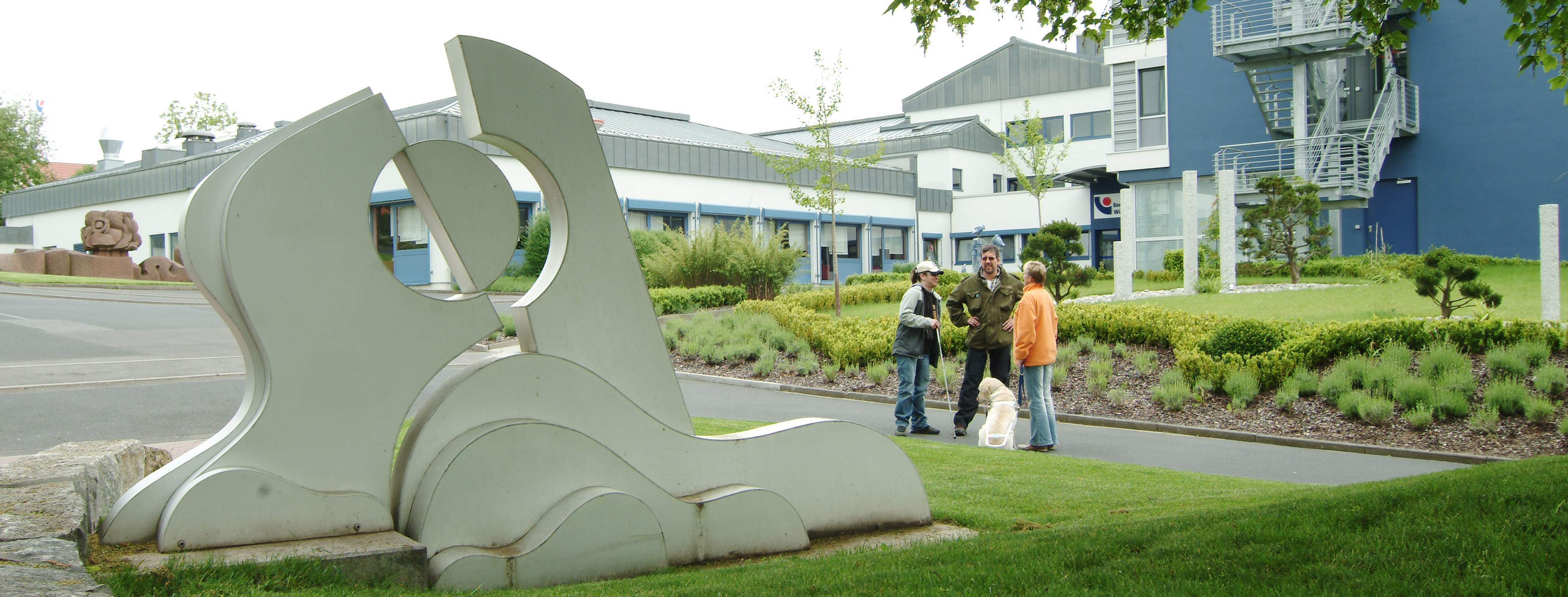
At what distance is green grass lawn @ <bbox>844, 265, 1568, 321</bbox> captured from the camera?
14.6 metres

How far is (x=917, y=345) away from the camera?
979 cm

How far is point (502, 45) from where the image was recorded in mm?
4328

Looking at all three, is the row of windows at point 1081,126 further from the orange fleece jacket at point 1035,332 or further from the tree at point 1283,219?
the orange fleece jacket at point 1035,332

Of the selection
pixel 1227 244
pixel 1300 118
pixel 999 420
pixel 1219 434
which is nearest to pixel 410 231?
pixel 1227 244

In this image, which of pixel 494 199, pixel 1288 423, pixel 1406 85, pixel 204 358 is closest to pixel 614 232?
pixel 494 199

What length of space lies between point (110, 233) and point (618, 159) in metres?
17.2

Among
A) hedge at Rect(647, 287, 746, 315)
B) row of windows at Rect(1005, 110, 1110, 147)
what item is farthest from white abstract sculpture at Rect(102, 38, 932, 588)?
row of windows at Rect(1005, 110, 1110, 147)

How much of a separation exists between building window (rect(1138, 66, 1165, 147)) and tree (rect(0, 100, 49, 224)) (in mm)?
52843

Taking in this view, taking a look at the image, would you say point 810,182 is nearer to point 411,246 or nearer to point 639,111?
point 639,111

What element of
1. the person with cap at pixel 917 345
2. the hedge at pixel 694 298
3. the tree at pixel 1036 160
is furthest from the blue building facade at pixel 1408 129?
the person with cap at pixel 917 345

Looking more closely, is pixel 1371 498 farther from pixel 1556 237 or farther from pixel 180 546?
pixel 1556 237

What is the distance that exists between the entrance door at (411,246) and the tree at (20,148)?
3142 cm

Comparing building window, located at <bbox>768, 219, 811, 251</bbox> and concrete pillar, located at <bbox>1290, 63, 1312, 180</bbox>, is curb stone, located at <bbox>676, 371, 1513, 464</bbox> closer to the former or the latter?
concrete pillar, located at <bbox>1290, 63, 1312, 180</bbox>

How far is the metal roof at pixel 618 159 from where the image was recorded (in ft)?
111
